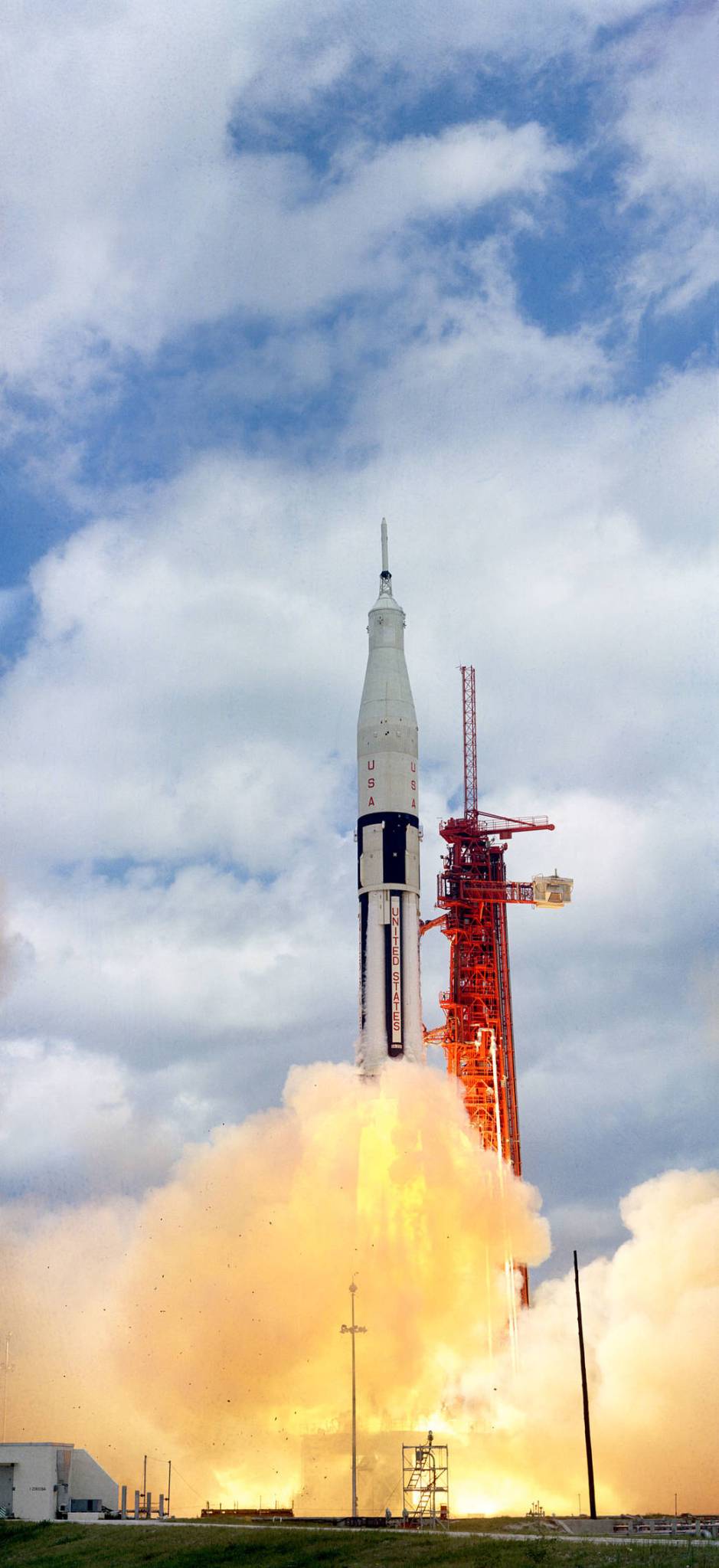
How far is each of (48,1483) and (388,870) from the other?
35.3 m

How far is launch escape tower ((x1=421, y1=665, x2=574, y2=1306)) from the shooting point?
4274 inches

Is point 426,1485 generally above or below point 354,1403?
below

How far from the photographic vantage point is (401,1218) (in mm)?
91500

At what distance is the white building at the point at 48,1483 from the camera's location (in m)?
87.7

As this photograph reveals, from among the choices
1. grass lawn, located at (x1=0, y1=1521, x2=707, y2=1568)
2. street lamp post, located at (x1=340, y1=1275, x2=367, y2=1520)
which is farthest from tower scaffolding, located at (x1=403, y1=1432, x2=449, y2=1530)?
grass lawn, located at (x1=0, y1=1521, x2=707, y2=1568)

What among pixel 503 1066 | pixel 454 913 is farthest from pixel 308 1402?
pixel 454 913

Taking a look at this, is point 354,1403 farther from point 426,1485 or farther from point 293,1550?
point 293,1550

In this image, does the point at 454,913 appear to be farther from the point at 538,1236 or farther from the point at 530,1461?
the point at 530,1461

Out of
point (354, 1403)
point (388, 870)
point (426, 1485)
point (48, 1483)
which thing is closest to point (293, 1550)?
point (354, 1403)

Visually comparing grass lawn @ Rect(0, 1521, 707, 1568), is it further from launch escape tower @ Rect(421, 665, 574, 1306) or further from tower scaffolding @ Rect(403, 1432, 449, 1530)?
launch escape tower @ Rect(421, 665, 574, 1306)

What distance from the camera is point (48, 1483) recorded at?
87.6 m

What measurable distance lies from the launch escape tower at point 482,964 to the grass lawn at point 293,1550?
3633cm

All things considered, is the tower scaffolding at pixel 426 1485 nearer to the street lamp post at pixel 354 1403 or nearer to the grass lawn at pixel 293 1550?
the street lamp post at pixel 354 1403

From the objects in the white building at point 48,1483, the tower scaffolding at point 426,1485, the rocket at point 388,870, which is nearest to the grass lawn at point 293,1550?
the white building at point 48,1483
